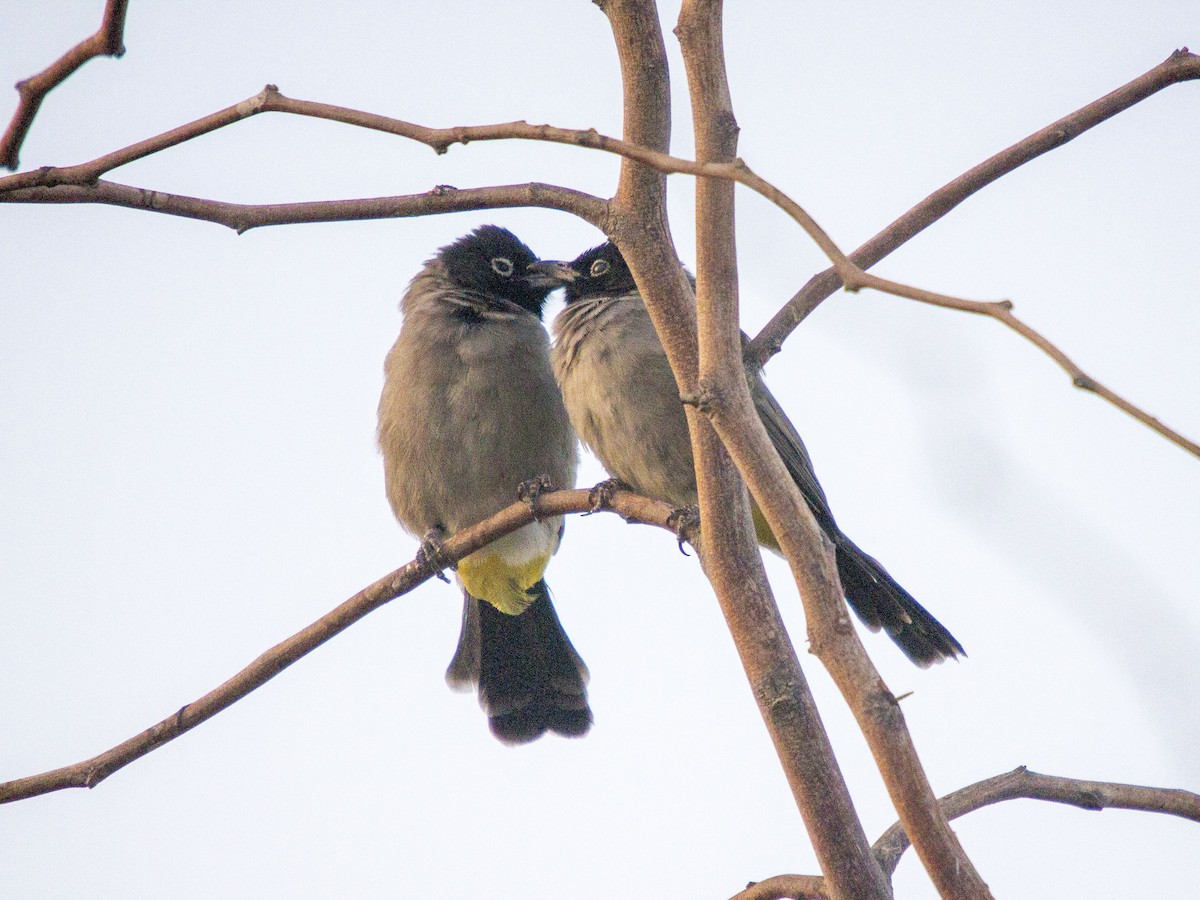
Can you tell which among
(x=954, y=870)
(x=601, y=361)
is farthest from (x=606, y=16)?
(x=601, y=361)

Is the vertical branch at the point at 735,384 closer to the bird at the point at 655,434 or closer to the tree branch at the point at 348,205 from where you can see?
the tree branch at the point at 348,205

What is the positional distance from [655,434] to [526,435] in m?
1.05

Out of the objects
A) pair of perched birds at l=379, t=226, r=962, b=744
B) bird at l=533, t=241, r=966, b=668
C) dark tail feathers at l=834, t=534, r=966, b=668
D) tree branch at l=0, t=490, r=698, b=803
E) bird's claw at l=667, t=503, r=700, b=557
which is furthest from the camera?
pair of perched birds at l=379, t=226, r=962, b=744

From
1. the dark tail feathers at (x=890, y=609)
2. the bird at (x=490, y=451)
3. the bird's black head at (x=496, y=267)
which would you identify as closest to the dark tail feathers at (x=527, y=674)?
the bird at (x=490, y=451)

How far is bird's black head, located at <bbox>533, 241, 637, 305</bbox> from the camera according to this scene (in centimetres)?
625

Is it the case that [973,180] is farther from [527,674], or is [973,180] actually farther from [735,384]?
[527,674]

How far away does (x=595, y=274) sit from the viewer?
637cm

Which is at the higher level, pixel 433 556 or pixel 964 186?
pixel 433 556

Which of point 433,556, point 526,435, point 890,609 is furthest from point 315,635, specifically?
point 526,435

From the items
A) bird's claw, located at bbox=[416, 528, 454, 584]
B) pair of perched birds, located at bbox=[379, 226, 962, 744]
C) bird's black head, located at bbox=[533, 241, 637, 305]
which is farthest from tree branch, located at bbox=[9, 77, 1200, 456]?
bird's black head, located at bbox=[533, 241, 637, 305]

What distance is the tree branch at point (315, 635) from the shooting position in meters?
3.07

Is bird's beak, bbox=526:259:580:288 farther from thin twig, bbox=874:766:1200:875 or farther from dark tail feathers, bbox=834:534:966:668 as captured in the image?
thin twig, bbox=874:766:1200:875

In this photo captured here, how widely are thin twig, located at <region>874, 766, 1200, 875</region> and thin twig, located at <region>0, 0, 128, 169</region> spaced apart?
2141 mm

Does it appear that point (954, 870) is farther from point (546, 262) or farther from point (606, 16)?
point (546, 262)
